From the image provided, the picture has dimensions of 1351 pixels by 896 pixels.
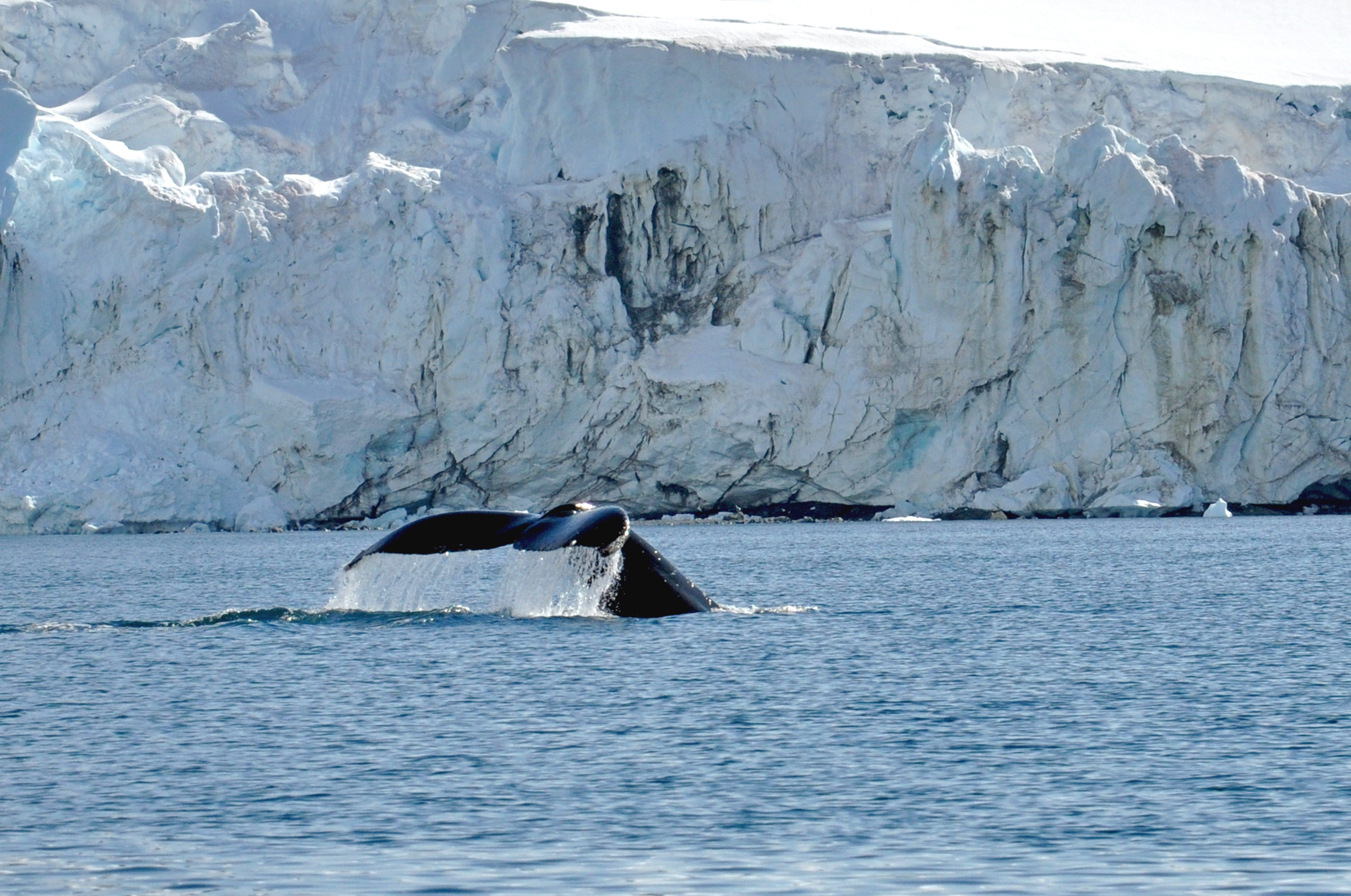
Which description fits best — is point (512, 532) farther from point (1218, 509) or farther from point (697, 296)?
point (1218, 509)

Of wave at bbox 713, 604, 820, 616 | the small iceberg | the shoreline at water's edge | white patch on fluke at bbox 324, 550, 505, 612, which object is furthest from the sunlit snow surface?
wave at bbox 713, 604, 820, 616

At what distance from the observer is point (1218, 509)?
142ft

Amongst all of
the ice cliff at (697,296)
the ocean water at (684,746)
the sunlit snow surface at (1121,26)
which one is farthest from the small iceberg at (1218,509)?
the ocean water at (684,746)

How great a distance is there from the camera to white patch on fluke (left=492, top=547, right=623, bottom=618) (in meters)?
17.9

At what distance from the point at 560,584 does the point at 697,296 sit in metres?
26.9

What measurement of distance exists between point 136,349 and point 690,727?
1360 inches

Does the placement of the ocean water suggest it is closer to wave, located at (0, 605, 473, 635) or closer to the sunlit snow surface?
wave, located at (0, 605, 473, 635)

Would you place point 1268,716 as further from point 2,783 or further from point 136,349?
point 136,349

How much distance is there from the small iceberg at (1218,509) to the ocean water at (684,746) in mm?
20932

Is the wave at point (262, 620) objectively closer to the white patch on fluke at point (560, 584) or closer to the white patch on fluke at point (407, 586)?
the white patch on fluke at point (407, 586)

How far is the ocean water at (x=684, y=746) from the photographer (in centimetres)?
809

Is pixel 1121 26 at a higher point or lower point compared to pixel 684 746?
higher

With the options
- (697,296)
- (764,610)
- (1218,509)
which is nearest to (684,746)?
(764,610)

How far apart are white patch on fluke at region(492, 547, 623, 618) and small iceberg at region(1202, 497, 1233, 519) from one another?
25876mm
